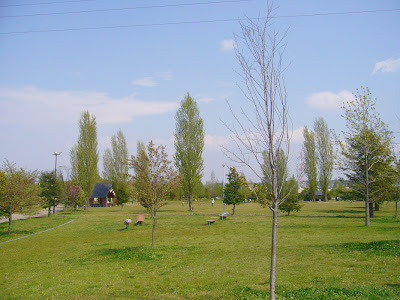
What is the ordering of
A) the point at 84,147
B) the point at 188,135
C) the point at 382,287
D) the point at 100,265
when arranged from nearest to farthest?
the point at 382,287
the point at 100,265
the point at 188,135
the point at 84,147

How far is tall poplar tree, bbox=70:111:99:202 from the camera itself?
54969 mm

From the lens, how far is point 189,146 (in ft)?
153

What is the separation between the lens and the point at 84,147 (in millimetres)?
56438

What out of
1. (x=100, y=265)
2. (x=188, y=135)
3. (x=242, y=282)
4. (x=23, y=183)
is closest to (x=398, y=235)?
(x=242, y=282)

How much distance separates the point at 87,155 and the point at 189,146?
20.6 meters

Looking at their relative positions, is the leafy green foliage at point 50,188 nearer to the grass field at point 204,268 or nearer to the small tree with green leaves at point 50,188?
the small tree with green leaves at point 50,188

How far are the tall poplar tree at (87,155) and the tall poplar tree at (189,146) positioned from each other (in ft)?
58.0

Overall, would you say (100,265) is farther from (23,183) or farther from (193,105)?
(193,105)

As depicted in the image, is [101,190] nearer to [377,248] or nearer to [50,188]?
[50,188]

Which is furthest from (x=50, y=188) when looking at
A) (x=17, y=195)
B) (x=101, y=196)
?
(x=101, y=196)

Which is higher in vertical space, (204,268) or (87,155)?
(87,155)

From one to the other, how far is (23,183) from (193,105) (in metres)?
30.1

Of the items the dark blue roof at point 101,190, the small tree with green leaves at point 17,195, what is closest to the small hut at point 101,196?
the dark blue roof at point 101,190

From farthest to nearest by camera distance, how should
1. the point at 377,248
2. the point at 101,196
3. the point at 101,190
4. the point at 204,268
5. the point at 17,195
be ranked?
the point at 101,190
the point at 101,196
the point at 17,195
the point at 377,248
the point at 204,268
